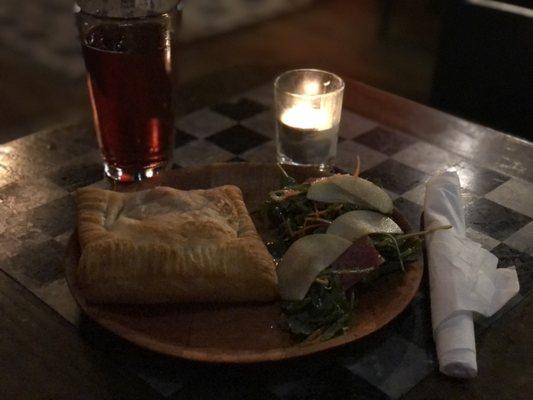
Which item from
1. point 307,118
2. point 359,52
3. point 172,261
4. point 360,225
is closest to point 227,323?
point 172,261

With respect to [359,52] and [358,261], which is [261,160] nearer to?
[358,261]

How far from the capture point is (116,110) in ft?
3.78

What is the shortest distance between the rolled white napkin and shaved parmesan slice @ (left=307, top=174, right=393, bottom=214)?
0.09 metres

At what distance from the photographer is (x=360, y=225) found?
2.92ft

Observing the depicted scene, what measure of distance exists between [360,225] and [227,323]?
0.22 meters

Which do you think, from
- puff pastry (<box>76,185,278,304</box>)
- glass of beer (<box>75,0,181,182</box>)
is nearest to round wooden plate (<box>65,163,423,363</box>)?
puff pastry (<box>76,185,278,304</box>)

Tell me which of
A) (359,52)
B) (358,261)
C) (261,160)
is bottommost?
(359,52)

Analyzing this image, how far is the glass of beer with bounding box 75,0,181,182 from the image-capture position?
3.60 ft

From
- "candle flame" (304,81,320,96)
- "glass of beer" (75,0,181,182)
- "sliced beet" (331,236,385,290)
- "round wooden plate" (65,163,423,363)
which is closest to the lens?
"round wooden plate" (65,163,423,363)

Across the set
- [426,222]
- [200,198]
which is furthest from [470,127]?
[200,198]

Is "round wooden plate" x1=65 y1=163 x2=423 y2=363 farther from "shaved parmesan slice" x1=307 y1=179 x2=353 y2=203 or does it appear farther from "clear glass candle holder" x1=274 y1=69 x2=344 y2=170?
"clear glass candle holder" x1=274 y1=69 x2=344 y2=170

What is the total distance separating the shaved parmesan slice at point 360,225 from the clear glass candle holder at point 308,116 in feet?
0.97

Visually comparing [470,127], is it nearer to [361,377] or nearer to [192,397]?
[361,377]

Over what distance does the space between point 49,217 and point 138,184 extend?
0.51 feet
